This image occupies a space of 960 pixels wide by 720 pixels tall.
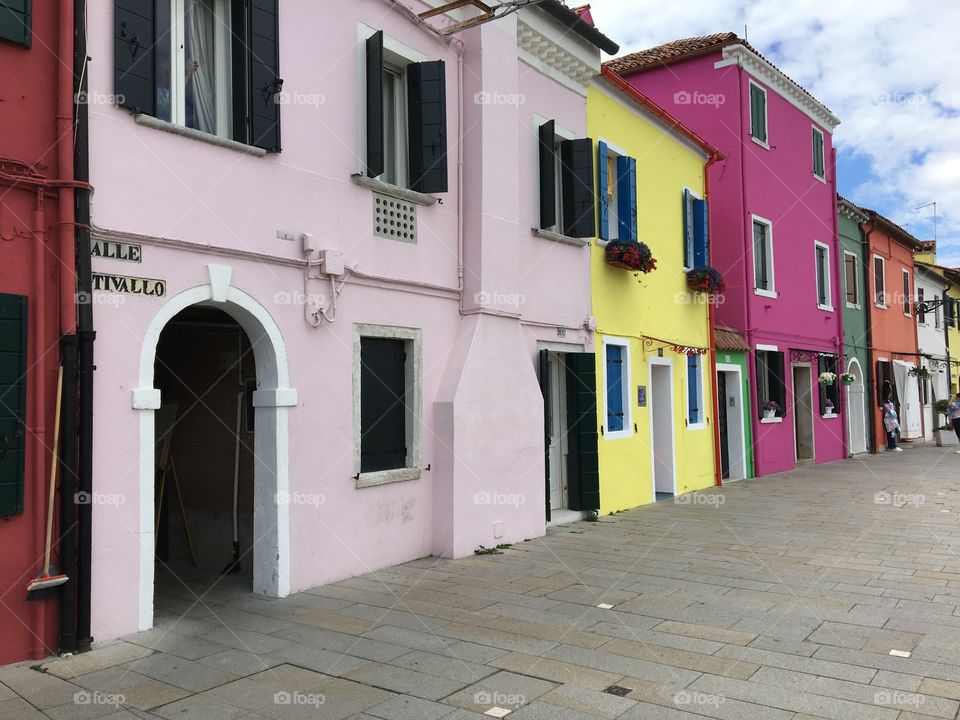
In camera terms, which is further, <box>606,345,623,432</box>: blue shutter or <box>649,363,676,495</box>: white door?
<box>649,363,676,495</box>: white door

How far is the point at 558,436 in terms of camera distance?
37.6 feet

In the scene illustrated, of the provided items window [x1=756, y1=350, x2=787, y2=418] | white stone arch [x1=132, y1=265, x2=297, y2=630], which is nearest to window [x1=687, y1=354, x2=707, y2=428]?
window [x1=756, y1=350, x2=787, y2=418]

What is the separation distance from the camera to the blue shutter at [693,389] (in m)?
14.9

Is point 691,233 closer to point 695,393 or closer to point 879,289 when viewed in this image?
point 695,393

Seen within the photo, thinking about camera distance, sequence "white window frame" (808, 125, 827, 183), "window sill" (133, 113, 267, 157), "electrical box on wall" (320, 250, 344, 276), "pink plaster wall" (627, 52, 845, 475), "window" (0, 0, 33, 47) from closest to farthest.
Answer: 1. "window" (0, 0, 33, 47)
2. "window sill" (133, 113, 267, 157)
3. "electrical box on wall" (320, 250, 344, 276)
4. "pink plaster wall" (627, 52, 845, 475)
5. "white window frame" (808, 125, 827, 183)

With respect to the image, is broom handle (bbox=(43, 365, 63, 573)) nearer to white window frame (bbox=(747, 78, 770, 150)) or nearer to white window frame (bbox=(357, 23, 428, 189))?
white window frame (bbox=(357, 23, 428, 189))

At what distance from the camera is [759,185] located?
18.1m

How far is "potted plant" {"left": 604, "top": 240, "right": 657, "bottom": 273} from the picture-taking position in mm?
12180

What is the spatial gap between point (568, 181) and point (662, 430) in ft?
15.9

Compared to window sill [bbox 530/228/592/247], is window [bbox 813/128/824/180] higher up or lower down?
higher up

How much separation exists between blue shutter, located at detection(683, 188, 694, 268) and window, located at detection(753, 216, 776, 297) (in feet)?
12.1

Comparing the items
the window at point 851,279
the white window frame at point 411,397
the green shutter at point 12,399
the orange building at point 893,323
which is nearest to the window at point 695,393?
the white window frame at point 411,397

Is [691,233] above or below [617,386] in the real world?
above

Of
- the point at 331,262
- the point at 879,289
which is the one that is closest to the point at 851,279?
the point at 879,289
